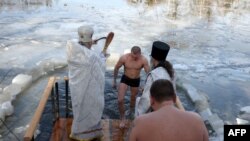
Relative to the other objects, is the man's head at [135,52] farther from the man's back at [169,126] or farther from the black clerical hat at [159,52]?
the man's back at [169,126]

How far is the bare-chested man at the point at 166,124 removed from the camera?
106 inches

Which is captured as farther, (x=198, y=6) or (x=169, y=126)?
(x=198, y=6)

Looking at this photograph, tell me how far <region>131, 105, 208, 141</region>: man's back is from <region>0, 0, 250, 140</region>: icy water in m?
4.63

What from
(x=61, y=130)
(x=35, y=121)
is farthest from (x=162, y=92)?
(x=61, y=130)

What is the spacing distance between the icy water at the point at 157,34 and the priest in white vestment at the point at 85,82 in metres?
2.47

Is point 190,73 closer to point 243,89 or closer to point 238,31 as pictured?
point 243,89

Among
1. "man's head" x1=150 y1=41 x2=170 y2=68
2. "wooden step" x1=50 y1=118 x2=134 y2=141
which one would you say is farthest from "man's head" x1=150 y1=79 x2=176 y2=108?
"wooden step" x1=50 y1=118 x2=134 y2=141

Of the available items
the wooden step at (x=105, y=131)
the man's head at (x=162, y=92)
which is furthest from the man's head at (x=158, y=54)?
the man's head at (x=162, y=92)

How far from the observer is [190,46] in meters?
13.6

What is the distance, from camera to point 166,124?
2.70 meters

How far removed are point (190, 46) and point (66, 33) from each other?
548 centimetres

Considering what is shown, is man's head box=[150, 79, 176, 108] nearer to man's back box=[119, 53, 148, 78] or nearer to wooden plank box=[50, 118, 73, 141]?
wooden plank box=[50, 118, 73, 141]

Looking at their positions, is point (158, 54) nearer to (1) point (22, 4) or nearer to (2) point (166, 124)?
(2) point (166, 124)

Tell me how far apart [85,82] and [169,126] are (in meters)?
2.09
